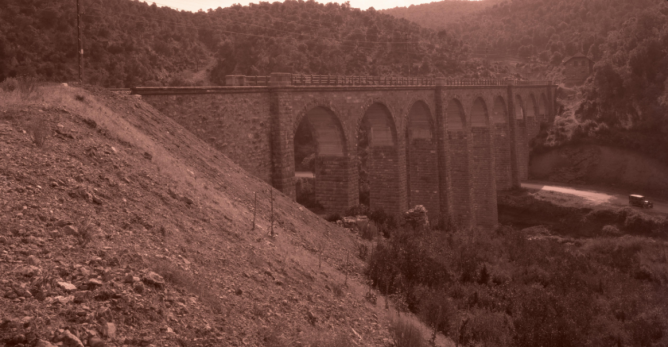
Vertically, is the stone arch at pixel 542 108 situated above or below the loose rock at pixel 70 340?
above

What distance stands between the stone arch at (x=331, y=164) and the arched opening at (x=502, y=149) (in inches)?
1143

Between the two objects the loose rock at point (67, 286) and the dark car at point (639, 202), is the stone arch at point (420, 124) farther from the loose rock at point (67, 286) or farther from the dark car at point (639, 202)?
the loose rock at point (67, 286)

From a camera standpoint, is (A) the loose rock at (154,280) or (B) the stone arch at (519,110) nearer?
(A) the loose rock at (154,280)

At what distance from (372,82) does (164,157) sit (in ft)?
61.0

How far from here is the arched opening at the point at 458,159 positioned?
4147 cm

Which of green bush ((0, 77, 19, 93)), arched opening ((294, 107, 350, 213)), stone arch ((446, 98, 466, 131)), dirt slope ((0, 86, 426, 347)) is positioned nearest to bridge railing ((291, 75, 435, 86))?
arched opening ((294, 107, 350, 213))

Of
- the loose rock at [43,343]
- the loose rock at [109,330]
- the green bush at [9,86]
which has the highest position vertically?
the green bush at [9,86]

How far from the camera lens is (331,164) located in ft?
90.9

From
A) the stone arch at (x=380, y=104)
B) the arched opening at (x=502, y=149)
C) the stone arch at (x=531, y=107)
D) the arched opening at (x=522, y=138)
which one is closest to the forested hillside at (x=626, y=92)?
the stone arch at (x=531, y=107)

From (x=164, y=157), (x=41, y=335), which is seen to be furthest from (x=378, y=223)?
(x=41, y=335)

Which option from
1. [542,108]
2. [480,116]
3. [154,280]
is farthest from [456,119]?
[154,280]

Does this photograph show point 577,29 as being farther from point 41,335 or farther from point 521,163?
point 41,335

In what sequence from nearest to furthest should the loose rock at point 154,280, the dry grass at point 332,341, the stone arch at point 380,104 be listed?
the loose rock at point 154,280, the dry grass at point 332,341, the stone arch at point 380,104

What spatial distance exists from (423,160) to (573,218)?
15.4 meters
